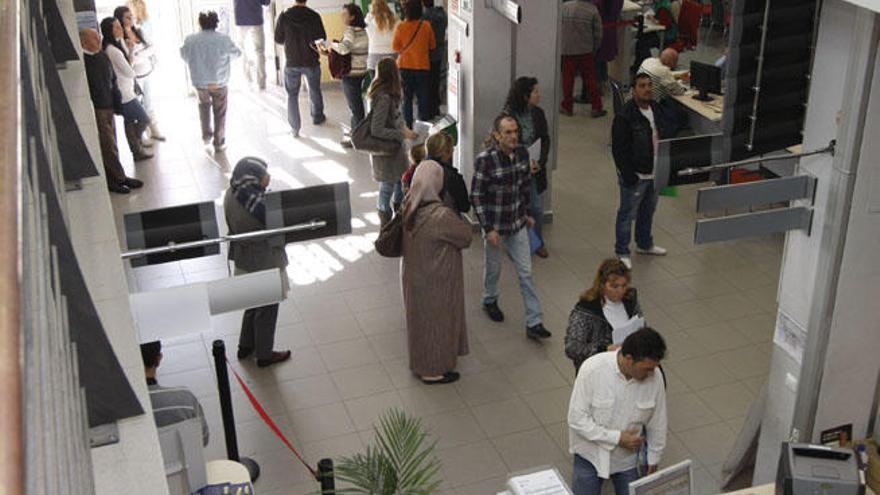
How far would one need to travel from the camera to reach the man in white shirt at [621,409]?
4.93 meters

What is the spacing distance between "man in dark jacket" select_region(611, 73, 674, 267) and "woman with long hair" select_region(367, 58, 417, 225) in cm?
178

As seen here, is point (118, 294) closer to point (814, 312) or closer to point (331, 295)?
point (814, 312)

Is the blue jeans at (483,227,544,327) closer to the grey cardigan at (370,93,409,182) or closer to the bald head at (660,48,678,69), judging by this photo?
the grey cardigan at (370,93,409,182)

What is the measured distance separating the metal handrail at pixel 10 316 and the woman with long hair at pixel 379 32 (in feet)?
34.3

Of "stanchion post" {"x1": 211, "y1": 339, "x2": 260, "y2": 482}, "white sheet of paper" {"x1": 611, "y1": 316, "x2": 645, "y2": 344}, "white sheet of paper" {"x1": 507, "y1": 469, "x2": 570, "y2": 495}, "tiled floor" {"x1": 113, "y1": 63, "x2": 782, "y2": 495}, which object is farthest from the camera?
"tiled floor" {"x1": 113, "y1": 63, "x2": 782, "y2": 495}

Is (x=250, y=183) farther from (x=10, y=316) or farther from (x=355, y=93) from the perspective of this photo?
(x=10, y=316)

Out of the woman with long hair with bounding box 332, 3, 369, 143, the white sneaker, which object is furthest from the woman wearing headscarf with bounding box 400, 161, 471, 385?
the woman with long hair with bounding box 332, 3, 369, 143

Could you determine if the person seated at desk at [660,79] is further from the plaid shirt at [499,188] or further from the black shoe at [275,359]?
the black shoe at [275,359]

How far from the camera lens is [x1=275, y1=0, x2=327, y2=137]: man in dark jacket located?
38.0ft

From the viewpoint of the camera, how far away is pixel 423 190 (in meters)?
6.77

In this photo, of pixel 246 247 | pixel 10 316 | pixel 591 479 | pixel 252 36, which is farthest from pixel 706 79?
pixel 10 316

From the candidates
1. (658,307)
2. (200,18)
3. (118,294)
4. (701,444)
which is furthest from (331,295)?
(118,294)

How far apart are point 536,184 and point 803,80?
385 centimetres

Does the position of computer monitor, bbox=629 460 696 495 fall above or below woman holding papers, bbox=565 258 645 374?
below
